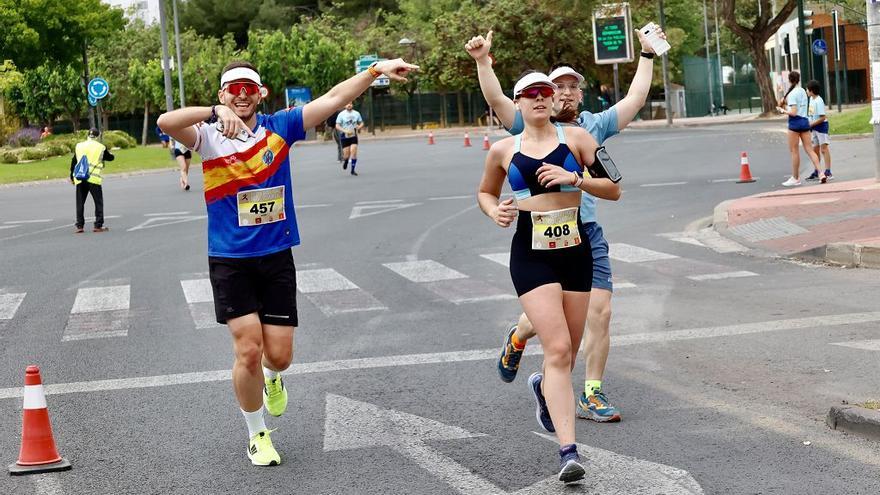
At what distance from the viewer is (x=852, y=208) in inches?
680

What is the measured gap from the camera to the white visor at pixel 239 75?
6.69m

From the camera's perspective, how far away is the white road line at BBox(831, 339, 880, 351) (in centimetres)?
916

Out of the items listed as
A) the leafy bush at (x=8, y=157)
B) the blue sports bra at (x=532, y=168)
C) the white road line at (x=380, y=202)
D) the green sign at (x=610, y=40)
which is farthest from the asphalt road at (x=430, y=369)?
the green sign at (x=610, y=40)

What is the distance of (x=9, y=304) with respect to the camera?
44.6 ft

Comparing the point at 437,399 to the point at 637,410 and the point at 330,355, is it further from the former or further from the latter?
the point at 330,355

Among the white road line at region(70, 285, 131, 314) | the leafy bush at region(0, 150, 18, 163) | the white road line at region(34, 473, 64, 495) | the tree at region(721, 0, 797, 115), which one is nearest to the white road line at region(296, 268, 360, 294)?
the white road line at region(70, 285, 131, 314)

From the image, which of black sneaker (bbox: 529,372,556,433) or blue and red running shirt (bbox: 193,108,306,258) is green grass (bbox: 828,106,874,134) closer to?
black sneaker (bbox: 529,372,556,433)

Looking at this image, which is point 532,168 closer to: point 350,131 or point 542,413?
point 542,413

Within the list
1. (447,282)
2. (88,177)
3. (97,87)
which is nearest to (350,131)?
(88,177)

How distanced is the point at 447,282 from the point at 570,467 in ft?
25.8

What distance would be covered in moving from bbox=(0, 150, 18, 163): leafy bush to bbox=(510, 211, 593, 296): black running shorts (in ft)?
156

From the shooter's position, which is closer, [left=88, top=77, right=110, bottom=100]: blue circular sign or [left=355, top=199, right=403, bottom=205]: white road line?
[left=355, top=199, right=403, bottom=205]: white road line

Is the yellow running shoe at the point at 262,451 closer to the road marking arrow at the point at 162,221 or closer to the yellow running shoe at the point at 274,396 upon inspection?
the yellow running shoe at the point at 274,396

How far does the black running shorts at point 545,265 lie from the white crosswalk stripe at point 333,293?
5576 mm
